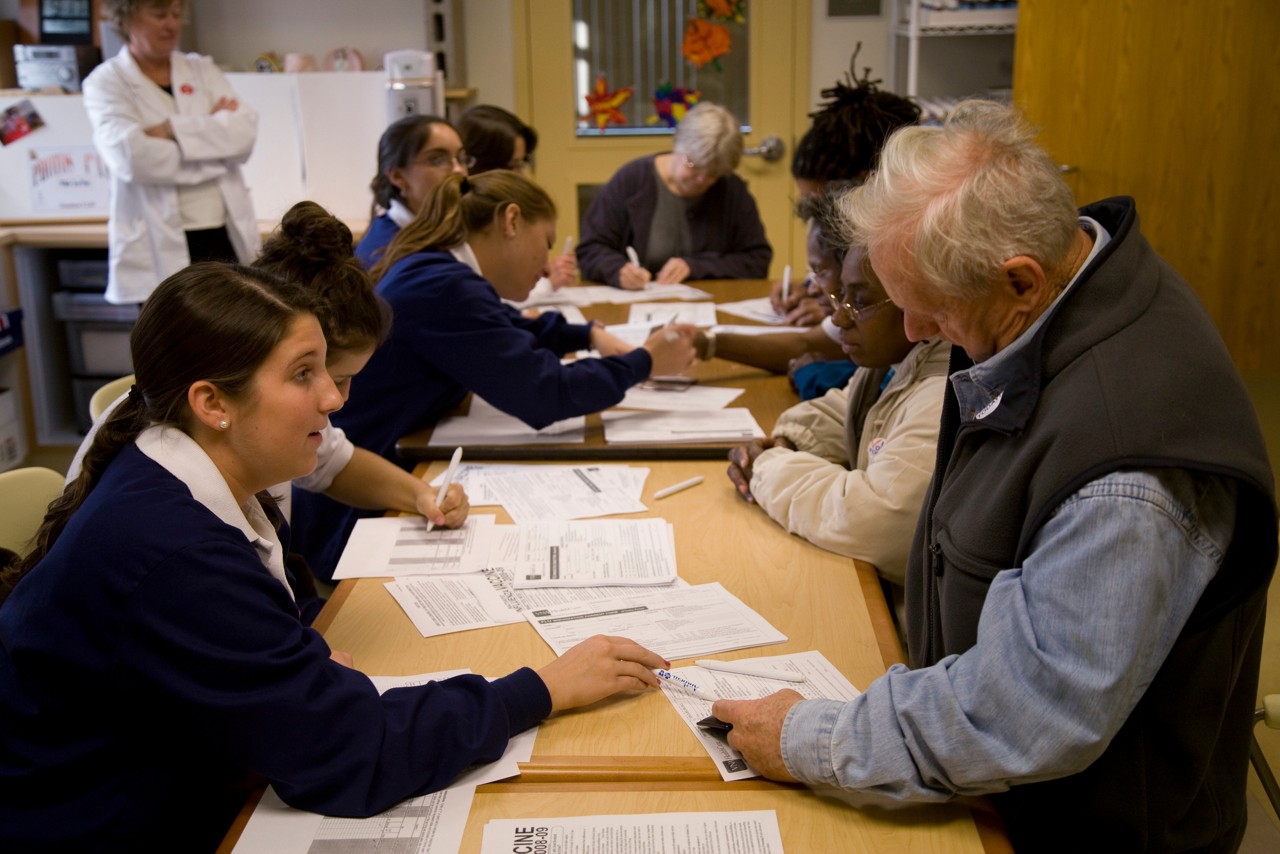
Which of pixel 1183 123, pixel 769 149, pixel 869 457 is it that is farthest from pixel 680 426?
pixel 769 149

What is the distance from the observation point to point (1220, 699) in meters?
1.09

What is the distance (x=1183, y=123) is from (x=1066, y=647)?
347 cm

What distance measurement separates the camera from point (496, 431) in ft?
7.57

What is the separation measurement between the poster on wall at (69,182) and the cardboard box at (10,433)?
813 millimetres

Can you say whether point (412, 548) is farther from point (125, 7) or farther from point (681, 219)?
point (125, 7)

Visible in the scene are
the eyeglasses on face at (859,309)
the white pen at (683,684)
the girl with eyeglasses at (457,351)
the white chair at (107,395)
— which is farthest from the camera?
the girl with eyeglasses at (457,351)

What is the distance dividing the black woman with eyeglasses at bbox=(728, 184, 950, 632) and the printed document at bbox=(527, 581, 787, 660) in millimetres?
244

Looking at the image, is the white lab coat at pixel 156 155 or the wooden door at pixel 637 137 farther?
the wooden door at pixel 637 137

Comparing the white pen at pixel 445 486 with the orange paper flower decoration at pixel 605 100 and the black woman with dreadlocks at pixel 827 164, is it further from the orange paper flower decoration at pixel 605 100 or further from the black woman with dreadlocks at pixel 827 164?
the orange paper flower decoration at pixel 605 100

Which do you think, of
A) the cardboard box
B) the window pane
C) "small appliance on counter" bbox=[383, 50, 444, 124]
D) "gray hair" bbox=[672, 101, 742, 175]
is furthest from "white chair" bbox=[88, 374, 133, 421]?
the window pane

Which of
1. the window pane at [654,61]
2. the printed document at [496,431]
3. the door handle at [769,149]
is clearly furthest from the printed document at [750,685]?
the window pane at [654,61]

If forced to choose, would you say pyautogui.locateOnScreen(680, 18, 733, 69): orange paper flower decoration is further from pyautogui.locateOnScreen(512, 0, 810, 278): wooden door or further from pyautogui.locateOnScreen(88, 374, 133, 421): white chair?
pyautogui.locateOnScreen(88, 374, 133, 421): white chair

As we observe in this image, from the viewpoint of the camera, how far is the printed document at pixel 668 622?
4.69 ft

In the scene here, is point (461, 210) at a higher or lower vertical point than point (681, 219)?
higher
